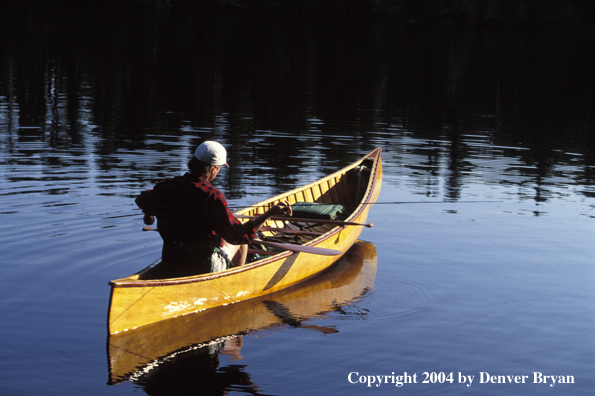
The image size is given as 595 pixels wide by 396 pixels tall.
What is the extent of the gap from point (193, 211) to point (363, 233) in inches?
176

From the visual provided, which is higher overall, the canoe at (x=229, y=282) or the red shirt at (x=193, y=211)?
the red shirt at (x=193, y=211)

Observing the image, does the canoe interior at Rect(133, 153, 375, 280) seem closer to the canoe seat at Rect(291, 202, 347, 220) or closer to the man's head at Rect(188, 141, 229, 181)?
the canoe seat at Rect(291, 202, 347, 220)

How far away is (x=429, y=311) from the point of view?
24.0 feet

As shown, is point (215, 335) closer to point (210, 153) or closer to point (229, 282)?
point (229, 282)

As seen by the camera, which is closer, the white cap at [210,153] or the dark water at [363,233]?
the dark water at [363,233]

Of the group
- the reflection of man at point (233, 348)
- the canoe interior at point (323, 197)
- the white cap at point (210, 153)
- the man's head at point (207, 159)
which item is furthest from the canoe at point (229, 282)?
the white cap at point (210, 153)

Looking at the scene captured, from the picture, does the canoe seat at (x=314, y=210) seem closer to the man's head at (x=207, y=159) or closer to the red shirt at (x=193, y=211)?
the red shirt at (x=193, y=211)

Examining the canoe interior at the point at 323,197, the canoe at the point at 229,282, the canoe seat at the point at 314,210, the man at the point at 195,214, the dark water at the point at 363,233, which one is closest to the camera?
the dark water at the point at 363,233

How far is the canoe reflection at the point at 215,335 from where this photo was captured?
564cm

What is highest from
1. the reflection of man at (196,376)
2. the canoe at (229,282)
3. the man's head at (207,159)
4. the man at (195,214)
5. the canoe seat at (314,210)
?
the man's head at (207,159)

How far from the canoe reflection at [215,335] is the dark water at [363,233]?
0.10ft

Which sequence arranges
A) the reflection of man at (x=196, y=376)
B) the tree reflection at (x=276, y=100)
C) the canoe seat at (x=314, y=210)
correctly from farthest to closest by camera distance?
the tree reflection at (x=276, y=100), the canoe seat at (x=314, y=210), the reflection of man at (x=196, y=376)

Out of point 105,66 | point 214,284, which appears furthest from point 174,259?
point 105,66

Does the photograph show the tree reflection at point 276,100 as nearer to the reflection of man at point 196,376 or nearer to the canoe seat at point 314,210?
the canoe seat at point 314,210
